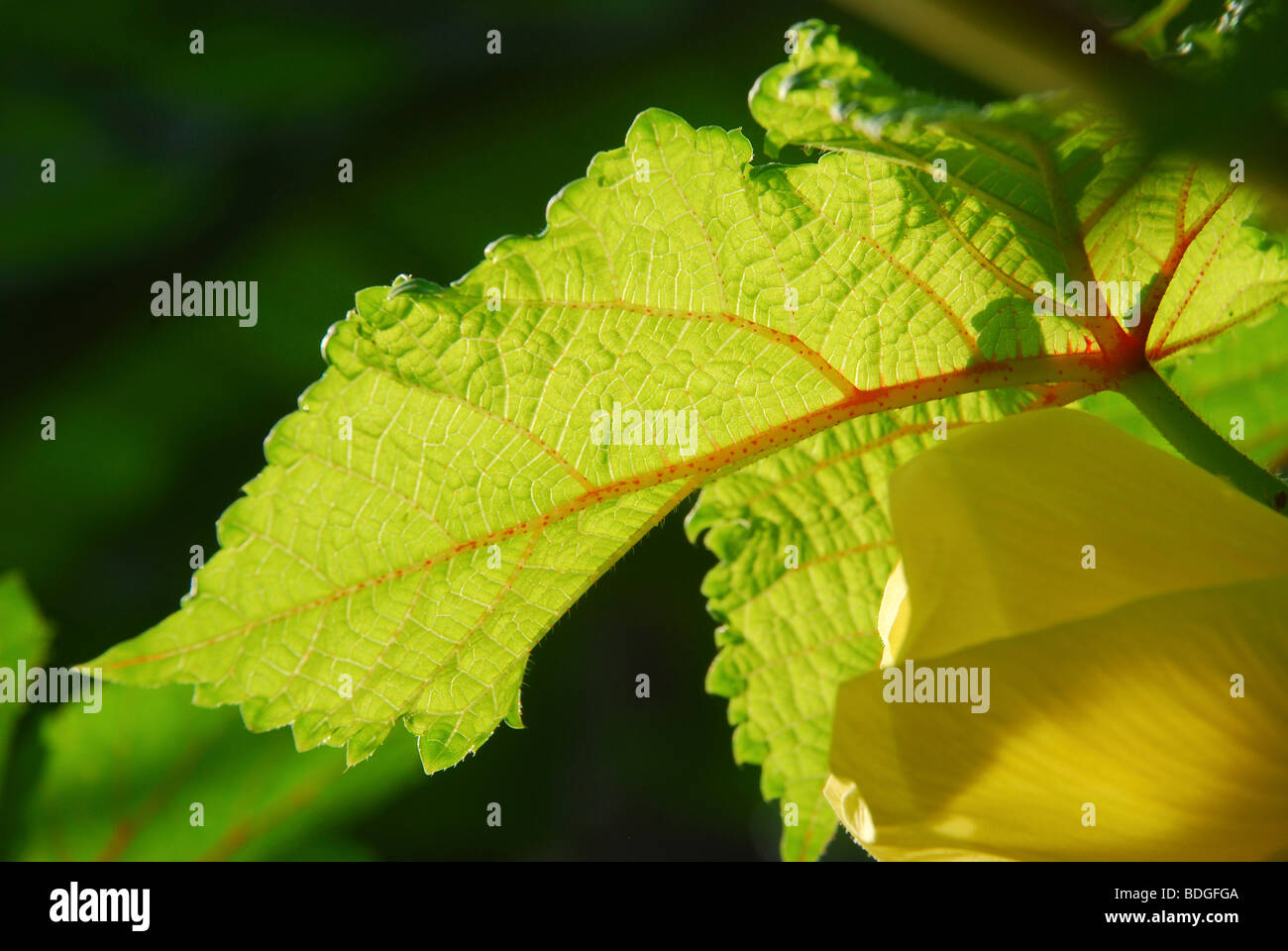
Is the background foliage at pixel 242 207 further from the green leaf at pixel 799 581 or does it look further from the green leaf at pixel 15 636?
the green leaf at pixel 799 581

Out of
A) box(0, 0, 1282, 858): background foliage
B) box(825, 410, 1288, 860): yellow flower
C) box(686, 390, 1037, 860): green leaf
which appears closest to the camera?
box(825, 410, 1288, 860): yellow flower

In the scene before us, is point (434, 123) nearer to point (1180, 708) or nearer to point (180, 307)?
point (180, 307)

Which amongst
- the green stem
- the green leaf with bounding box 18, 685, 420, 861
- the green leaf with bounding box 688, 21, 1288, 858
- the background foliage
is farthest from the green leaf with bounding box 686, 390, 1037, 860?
the background foliage

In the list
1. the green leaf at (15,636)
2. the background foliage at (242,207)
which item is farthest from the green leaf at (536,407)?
the background foliage at (242,207)

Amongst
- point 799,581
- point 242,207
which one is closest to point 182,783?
point 799,581

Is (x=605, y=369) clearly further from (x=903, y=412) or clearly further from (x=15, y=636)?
(x=15, y=636)

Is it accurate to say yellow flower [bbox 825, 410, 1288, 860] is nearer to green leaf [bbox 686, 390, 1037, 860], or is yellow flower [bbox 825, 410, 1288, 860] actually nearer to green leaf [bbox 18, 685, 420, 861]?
green leaf [bbox 686, 390, 1037, 860]

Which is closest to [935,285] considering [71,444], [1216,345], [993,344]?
[993,344]
